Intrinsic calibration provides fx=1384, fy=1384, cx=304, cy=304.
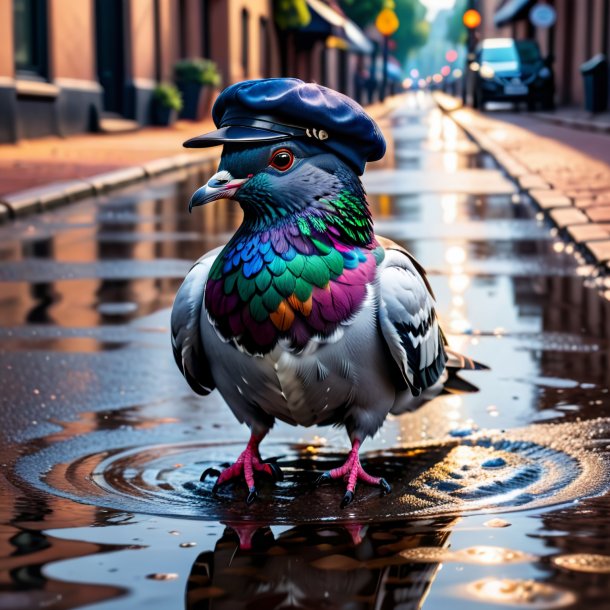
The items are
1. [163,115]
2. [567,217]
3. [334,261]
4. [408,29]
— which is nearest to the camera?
[334,261]

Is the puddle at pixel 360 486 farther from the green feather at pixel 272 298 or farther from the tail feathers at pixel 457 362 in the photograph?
Result: the green feather at pixel 272 298

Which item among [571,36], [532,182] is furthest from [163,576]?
[571,36]

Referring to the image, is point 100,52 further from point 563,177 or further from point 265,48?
point 265,48

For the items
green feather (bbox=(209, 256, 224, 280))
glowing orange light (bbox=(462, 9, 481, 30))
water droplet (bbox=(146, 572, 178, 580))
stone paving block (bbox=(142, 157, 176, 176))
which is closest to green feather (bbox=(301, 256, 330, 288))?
green feather (bbox=(209, 256, 224, 280))

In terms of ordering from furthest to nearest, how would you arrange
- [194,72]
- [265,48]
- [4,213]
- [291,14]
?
[291,14], [265,48], [194,72], [4,213]

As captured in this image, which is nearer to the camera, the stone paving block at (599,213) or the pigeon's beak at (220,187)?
A: the pigeon's beak at (220,187)

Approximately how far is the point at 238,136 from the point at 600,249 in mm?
6243

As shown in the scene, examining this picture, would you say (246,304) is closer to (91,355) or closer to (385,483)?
(385,483)

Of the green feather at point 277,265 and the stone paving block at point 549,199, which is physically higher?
the green feather at point 277,265

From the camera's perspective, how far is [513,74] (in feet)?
135

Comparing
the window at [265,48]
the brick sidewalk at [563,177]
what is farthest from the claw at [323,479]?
the window at [265,48]

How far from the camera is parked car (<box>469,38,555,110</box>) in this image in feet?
134

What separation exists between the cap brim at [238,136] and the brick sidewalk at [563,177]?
18.5ft

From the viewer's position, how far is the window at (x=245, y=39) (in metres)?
42.8
